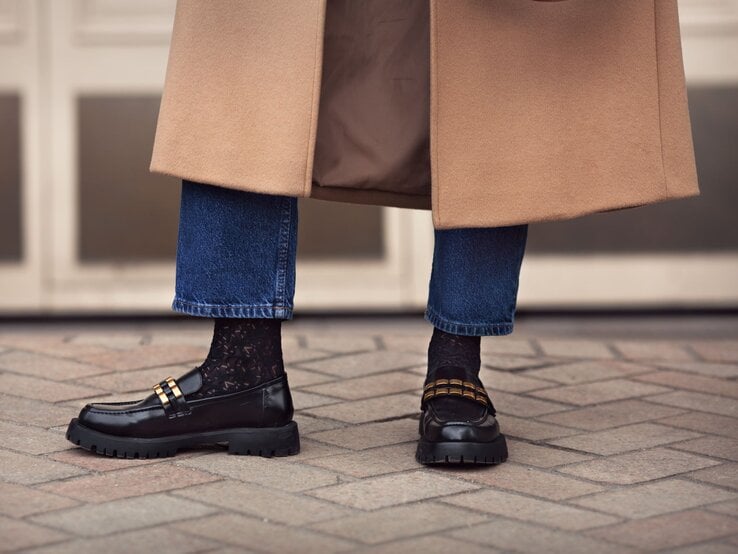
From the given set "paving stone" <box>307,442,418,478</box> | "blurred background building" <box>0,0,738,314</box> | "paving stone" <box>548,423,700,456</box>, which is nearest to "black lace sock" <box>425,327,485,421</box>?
"paving stone" <box>307,442,418,478</box>

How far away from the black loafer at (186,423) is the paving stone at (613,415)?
584mm

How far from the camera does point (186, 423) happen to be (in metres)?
2.04

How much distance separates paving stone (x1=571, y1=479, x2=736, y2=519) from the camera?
1.83m

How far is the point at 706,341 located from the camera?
10.5 ft

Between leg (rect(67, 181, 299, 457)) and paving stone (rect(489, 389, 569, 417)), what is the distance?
1.78 feet

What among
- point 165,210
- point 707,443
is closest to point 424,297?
point 165,210

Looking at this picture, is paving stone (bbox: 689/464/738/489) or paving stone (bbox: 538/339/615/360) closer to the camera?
paving stone (bbox: 689/464/738/489)

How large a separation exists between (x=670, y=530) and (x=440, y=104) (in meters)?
0.71

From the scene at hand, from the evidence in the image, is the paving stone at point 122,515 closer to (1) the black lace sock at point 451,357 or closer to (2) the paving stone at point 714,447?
(1) the black lace sock at point 451,357

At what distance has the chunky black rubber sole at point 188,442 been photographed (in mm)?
2031

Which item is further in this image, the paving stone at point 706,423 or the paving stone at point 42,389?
the paving stone at point 42,389

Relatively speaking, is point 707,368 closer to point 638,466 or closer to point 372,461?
point 638,466

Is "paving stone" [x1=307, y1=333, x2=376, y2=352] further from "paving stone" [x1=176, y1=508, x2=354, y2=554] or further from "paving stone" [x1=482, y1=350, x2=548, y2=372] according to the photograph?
"paving stone" [x1=176, y1=508, x2=354, y2=554]

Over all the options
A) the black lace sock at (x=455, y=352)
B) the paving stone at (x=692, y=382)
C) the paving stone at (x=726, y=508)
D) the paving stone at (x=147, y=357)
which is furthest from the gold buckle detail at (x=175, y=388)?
the paving stone at (x=692, y=382)
